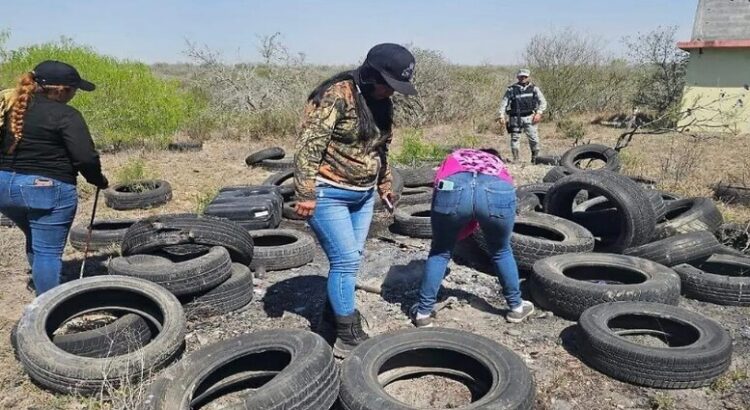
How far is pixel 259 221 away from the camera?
648 cm

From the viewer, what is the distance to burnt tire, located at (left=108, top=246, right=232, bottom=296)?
4.27m

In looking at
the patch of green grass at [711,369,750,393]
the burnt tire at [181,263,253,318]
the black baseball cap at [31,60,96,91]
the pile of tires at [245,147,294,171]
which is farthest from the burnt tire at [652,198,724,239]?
the pile of tires at [245,147,294,171]

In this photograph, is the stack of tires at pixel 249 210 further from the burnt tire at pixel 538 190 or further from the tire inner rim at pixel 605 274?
the tire inner rim at pixel 605 274

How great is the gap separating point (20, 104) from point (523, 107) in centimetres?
926

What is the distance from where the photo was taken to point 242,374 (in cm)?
350

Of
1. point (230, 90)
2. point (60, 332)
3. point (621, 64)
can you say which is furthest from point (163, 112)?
point (621, 64)

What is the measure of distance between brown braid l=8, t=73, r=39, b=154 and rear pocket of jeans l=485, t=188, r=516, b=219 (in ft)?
10.4

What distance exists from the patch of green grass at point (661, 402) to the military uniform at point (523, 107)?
329 inches

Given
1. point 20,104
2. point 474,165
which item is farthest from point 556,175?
point 20,104

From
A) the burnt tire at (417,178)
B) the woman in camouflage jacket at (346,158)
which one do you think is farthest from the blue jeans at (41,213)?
the burnt tire at (417,178)

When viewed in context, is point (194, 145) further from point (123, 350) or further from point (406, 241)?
point (123, 350)

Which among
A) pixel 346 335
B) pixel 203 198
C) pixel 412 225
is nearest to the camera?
pixel 346 335

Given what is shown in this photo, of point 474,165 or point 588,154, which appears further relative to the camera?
point 588,154

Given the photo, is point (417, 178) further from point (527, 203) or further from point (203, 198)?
point (203, 198)
